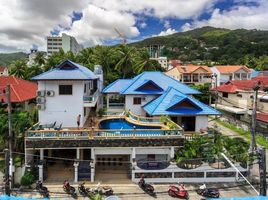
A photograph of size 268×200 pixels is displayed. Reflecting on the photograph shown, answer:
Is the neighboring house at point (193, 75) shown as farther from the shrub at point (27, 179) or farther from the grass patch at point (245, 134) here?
the shrub at point (27, 179)

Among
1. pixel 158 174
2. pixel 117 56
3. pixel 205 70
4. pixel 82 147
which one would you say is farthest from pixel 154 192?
pixel 205 70

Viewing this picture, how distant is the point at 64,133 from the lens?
23938mm

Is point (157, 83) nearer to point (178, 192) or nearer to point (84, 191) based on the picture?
point (178, 192)

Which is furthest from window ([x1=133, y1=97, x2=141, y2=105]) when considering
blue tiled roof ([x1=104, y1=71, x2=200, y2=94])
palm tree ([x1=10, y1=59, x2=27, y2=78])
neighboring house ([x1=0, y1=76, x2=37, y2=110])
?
palm tree ([x1=10, y1=59, x2=27, y2=78])

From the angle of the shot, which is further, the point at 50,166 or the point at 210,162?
the point at 50,166

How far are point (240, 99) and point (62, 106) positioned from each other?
3412 cm

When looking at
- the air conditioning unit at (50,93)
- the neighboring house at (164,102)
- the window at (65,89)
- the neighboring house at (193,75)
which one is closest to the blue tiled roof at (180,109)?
the neighboring house at (164,102)

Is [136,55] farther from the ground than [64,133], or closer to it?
farther from the ground

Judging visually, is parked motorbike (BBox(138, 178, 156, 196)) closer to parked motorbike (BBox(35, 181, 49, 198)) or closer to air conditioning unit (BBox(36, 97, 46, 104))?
parked motorbike (BBox(35, 181, 49, 198))

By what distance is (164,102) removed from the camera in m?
30.4

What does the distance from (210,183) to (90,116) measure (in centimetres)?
1617

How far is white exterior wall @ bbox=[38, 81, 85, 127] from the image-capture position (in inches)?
1095

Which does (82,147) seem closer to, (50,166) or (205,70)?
(50,166)

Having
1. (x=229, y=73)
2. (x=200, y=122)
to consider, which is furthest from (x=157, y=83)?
(x=229, y=73)
